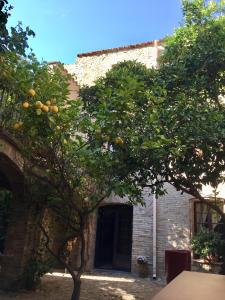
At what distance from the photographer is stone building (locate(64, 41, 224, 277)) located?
45.8 feet

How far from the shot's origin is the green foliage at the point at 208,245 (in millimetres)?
12137

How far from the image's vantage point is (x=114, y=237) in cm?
1565

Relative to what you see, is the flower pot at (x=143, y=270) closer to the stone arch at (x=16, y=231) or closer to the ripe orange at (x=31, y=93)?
the stone arch at (x=16, y=231)

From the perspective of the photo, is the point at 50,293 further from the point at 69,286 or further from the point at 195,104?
the point at 195,104

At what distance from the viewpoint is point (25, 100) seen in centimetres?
573

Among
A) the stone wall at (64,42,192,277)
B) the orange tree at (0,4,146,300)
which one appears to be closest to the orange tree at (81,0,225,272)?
the orange tree at (0,4,146,300)

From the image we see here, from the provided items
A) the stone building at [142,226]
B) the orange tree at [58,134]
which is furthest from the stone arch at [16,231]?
the orange tree at [58,134]

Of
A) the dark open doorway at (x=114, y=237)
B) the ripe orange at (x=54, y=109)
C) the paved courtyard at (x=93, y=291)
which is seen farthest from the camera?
the dark open doorway at (x=114, y=237)

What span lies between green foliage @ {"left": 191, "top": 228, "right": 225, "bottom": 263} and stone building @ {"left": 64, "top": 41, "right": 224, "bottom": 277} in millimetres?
1006

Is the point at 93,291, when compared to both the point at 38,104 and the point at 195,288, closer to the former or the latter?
the point at 38,104

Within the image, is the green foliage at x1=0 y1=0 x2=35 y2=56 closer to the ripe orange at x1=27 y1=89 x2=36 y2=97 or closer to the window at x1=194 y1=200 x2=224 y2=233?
the ripe orange at x1=27 y1=89 x2=36 y2=97

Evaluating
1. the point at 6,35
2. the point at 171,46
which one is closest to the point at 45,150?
the point at 6,35

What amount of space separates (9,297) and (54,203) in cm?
261

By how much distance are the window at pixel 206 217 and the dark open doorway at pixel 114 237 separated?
9.46 ft
